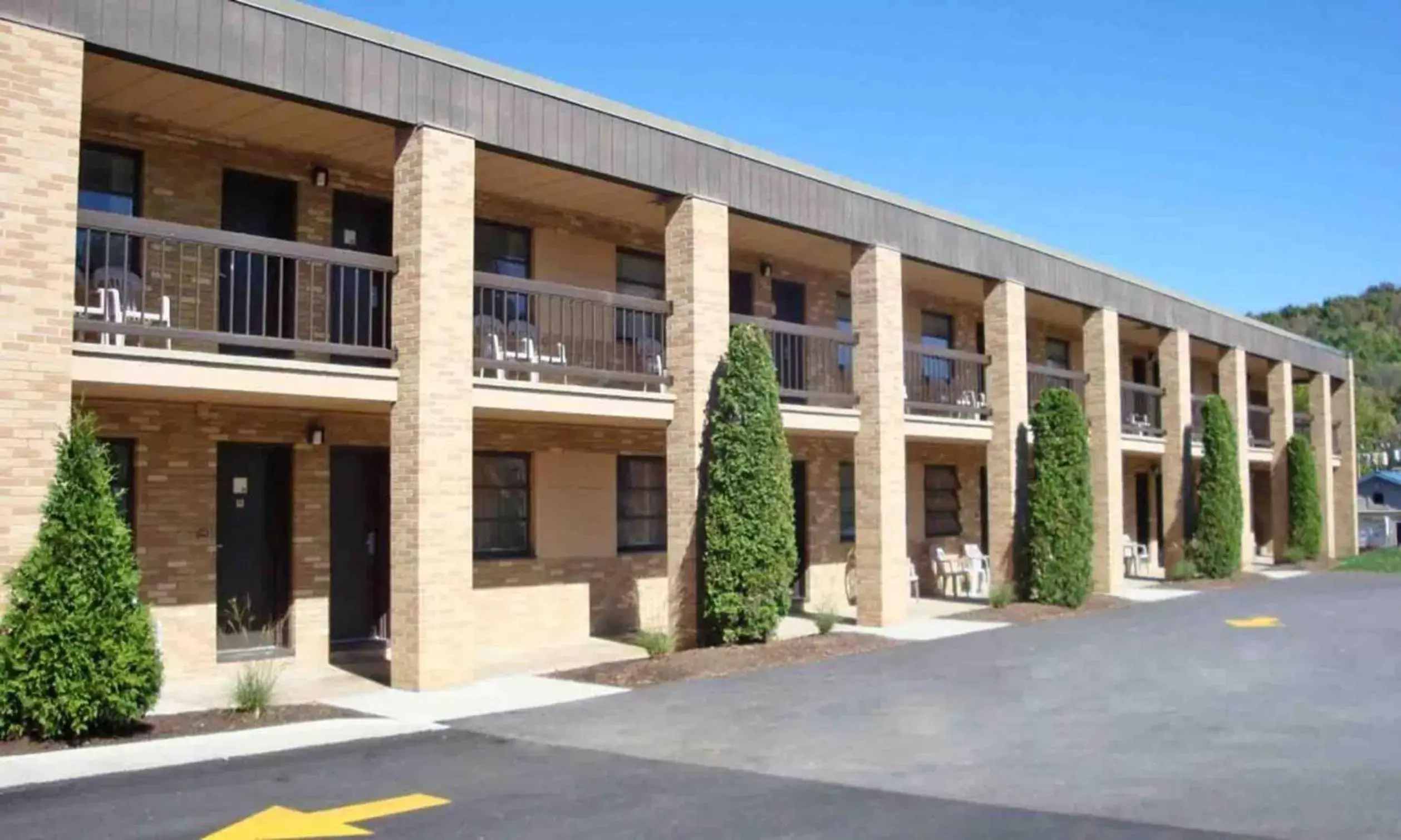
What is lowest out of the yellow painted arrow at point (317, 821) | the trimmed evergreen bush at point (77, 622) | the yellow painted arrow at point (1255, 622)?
the yellow painted arrow at point (317, 821)

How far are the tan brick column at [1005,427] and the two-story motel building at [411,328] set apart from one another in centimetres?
5

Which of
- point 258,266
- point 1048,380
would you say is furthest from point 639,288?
point 1048,380

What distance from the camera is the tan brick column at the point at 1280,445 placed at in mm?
31984

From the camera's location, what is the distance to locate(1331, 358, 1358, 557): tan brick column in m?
35.8

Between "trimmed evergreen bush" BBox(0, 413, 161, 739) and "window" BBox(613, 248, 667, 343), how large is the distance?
8.73m

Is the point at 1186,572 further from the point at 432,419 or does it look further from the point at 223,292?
the point at 223,292

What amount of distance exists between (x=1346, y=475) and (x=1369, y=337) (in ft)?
302

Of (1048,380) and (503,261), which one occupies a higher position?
(503,261)

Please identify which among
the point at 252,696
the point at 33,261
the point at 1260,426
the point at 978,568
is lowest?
the point at 252,696

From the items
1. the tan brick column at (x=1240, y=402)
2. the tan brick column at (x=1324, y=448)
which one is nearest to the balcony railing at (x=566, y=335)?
the tan brick column at (x=1240, y=402)

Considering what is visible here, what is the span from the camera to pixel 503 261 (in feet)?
54.3

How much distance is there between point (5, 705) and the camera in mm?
9562

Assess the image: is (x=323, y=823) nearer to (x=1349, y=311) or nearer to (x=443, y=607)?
(x=443, y=607)

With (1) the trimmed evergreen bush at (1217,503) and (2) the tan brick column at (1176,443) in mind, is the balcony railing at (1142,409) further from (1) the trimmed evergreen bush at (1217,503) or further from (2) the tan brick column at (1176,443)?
(1) the trimmed evergreen bush at (1217,503)
